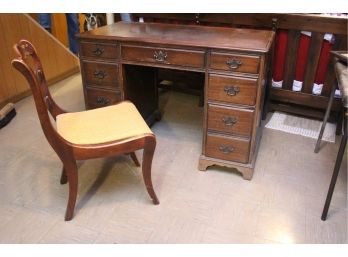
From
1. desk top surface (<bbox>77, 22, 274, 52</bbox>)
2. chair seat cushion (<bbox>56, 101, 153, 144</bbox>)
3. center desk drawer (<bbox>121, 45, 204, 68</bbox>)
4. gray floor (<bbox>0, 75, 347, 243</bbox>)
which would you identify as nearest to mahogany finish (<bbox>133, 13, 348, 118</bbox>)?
gray floor (<bbox>0, 75, 347, 243</bbox>)

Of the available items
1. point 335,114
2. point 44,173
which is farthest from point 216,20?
point 44,173

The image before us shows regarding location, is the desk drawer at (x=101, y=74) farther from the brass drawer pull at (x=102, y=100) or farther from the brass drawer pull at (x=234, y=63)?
the brass drawer pull at (x=234, y=63)

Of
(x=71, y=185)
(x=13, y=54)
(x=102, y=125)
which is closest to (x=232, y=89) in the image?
(x=102, y=125)

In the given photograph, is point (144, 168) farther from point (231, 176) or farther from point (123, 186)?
point (231, 176)

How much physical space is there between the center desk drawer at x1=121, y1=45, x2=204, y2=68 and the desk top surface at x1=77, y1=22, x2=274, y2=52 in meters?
0.04

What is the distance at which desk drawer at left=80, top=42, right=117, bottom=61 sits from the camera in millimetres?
1651

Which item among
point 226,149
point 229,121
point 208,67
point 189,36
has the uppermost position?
point 189,36

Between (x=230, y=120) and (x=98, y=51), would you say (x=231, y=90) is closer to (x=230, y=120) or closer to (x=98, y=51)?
(x=230, y=120)

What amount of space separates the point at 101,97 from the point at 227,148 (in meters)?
0.77

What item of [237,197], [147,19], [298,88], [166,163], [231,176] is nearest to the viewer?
[237,197]

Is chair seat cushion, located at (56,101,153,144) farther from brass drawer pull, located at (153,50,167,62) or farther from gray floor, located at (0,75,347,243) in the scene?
gray floor, located at (0,75,347,243)

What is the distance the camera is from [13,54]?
260cm

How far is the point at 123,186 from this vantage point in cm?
168
